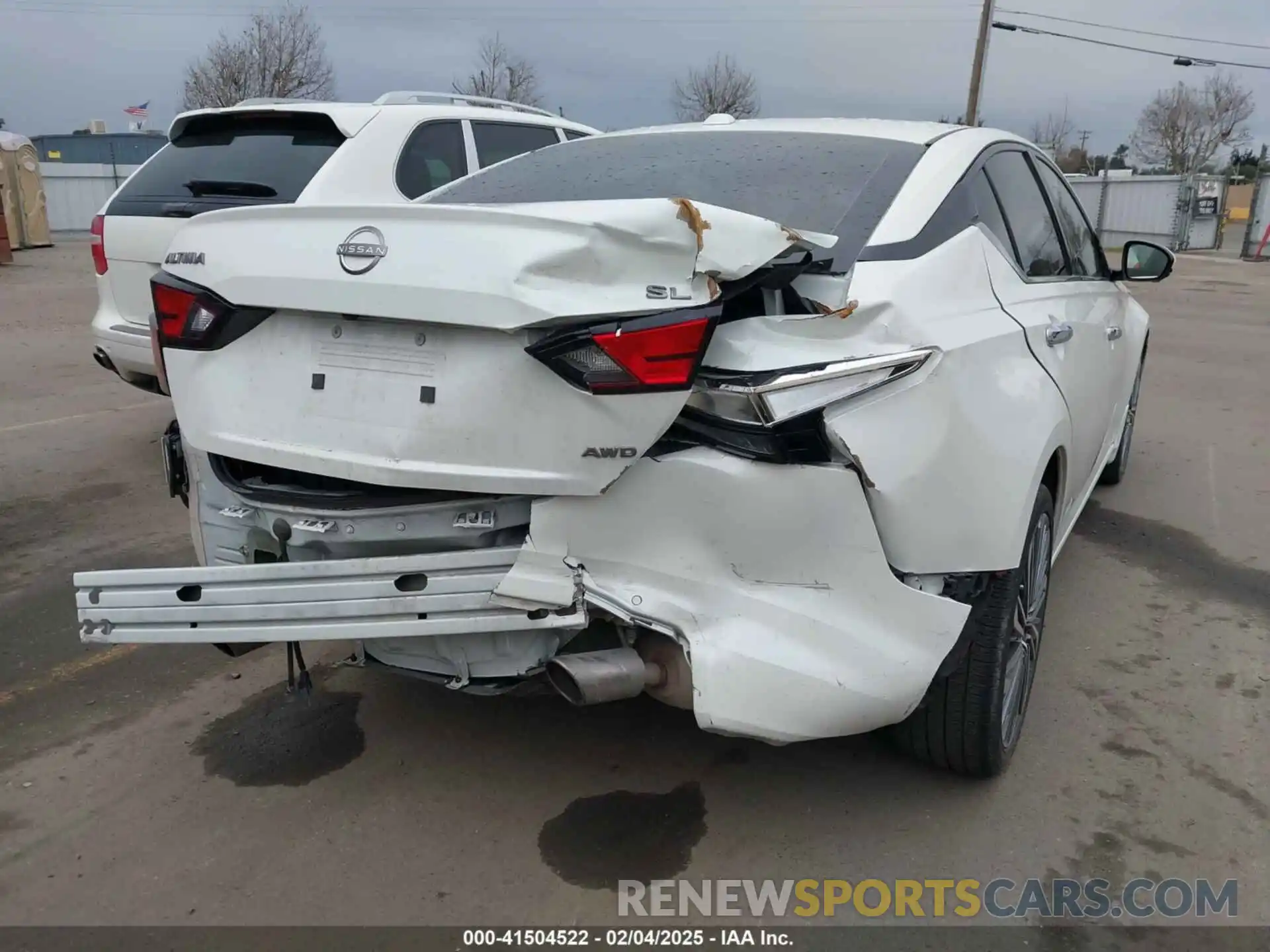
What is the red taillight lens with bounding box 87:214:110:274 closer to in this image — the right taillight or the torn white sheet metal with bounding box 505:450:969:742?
the torn white sheet metal with bounding box 505:450:969:742

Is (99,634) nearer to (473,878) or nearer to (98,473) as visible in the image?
(473,878)

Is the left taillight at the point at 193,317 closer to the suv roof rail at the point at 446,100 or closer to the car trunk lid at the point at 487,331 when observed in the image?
the car trunk lid at the point at 487,331

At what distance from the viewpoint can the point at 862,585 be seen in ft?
7.81

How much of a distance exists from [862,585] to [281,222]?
1668 mm

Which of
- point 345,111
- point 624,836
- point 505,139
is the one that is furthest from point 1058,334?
point 505,139

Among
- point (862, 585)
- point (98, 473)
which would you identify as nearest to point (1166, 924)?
point (862, 585)

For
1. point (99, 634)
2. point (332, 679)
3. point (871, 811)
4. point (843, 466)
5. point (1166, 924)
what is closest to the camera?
point (843, 466)

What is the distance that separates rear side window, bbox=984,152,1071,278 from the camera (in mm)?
3352

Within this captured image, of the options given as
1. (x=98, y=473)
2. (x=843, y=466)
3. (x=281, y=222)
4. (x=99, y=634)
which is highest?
(x=281, y=222)

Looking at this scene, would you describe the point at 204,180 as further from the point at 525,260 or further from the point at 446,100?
the point at 525,260

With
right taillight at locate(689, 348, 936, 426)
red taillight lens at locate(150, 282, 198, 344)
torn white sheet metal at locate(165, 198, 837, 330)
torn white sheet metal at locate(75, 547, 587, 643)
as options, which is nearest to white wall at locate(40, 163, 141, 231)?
red taillight lens at locate(150, 282, 198, 344)

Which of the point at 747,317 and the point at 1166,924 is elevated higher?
the point at 747,317

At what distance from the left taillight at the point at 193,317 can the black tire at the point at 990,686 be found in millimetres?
1937

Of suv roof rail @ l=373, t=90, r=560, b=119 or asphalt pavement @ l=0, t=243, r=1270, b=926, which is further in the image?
suv roof rail @ l=373, t=90, r=560, b=119
